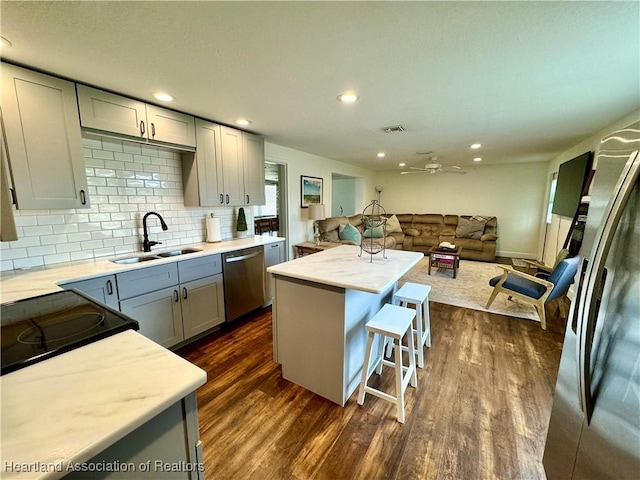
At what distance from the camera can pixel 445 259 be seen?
4.73m

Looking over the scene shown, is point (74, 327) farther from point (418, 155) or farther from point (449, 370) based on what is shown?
point (418, 155)

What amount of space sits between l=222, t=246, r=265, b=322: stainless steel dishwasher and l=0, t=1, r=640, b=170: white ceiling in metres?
1.49

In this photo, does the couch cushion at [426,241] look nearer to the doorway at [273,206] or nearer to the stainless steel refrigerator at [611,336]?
the doorway at [273,206]

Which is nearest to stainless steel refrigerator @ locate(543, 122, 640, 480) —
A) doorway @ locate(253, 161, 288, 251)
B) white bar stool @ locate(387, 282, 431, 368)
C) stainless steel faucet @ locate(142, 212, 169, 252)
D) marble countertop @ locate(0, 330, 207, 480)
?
white bar stool @ locate(387, 282, 431, 368)

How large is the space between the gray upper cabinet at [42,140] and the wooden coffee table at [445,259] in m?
4.88

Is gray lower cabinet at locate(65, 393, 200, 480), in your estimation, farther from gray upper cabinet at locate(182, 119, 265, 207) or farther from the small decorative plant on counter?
the small decorative plant on counter

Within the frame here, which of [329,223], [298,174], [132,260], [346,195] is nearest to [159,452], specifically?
[132,260]

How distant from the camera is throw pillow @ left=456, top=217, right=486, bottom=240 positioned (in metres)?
6.24

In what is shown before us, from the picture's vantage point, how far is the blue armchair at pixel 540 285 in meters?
2.76

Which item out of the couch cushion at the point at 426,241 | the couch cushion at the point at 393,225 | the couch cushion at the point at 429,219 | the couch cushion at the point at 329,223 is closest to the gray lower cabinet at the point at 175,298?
the couch cushion at the point at 329,223

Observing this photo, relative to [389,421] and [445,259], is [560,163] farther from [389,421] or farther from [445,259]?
[389,421]

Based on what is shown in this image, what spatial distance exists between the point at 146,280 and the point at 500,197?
748 cm

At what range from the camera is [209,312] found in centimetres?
267

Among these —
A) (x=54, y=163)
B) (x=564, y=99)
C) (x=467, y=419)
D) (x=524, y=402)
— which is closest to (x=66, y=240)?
(x=54, y=163)
